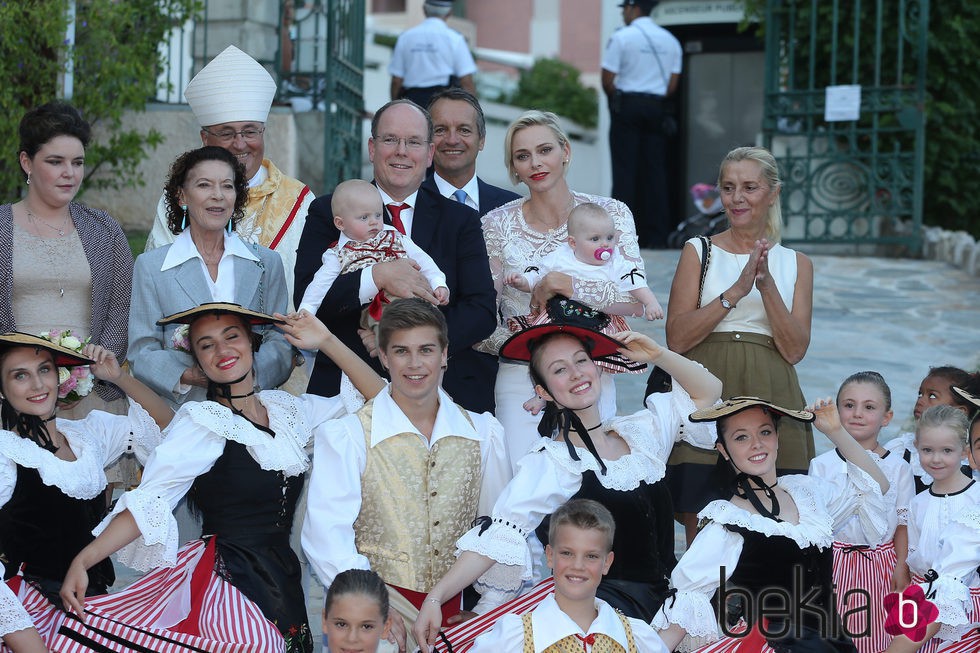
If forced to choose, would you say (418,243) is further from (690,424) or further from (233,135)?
(690,424)

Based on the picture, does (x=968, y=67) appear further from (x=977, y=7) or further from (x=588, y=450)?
(x=588, y=450)

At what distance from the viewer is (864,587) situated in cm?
495

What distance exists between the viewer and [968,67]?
1290 centimetres

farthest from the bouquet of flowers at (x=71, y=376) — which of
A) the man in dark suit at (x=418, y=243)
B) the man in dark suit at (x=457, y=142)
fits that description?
the man in dark suit at (x=457, y=142)

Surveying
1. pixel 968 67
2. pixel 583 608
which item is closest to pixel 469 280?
pixel 583 608

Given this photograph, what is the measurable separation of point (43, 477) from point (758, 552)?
91.1 inches

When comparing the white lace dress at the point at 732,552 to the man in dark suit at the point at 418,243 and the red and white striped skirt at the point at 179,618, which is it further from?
the red and white striped skirt at the point at 179,618

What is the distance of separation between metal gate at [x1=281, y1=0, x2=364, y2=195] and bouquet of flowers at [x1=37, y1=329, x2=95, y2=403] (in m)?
5.73

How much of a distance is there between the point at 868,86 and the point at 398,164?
816 cm

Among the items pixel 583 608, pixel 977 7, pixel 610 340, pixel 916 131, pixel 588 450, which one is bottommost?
pixel 583 608

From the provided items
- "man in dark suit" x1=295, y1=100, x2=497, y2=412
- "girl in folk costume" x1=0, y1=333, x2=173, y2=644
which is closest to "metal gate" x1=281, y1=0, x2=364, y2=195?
"man in dark suit" x1=295, y1=100, x2=497, y2=412

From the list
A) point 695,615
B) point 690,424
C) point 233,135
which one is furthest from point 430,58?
point 695,615

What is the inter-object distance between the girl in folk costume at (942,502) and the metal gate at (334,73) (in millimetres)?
6413

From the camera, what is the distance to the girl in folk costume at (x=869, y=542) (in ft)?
15.9
